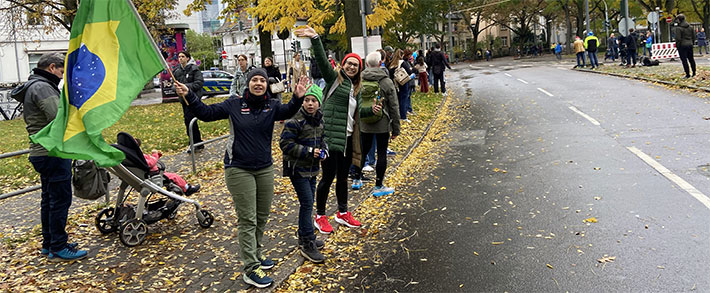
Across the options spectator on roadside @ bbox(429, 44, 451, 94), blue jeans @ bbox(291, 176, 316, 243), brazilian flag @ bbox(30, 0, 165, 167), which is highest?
spectator on roadside @ bbox(429, 44, 451, 94)

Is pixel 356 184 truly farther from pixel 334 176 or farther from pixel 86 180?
pixel 86 180

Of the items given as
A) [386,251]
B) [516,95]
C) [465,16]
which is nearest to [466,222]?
[386,251]

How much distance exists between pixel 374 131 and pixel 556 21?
76800mm

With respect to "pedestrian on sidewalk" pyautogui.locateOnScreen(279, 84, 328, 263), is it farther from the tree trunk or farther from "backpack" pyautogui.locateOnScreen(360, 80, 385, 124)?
the tree trunk

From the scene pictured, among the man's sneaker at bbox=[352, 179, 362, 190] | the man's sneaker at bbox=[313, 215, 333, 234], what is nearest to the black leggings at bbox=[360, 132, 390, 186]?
the man's sneaker at bbox=[352, 179, 362, 190]

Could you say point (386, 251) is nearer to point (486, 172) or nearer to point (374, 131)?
point (374, 131)

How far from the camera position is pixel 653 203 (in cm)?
647

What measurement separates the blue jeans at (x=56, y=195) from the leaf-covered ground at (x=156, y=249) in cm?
27

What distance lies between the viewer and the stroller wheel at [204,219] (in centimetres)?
673

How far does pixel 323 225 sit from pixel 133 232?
1.97 metres

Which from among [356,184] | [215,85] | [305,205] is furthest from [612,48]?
[305,205]

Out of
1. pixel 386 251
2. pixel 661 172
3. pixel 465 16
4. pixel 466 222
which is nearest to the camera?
pixel 386 251

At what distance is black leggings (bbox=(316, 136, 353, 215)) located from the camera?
20.7ft

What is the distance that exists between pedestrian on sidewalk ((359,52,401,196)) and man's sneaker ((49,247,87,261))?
366 cm
